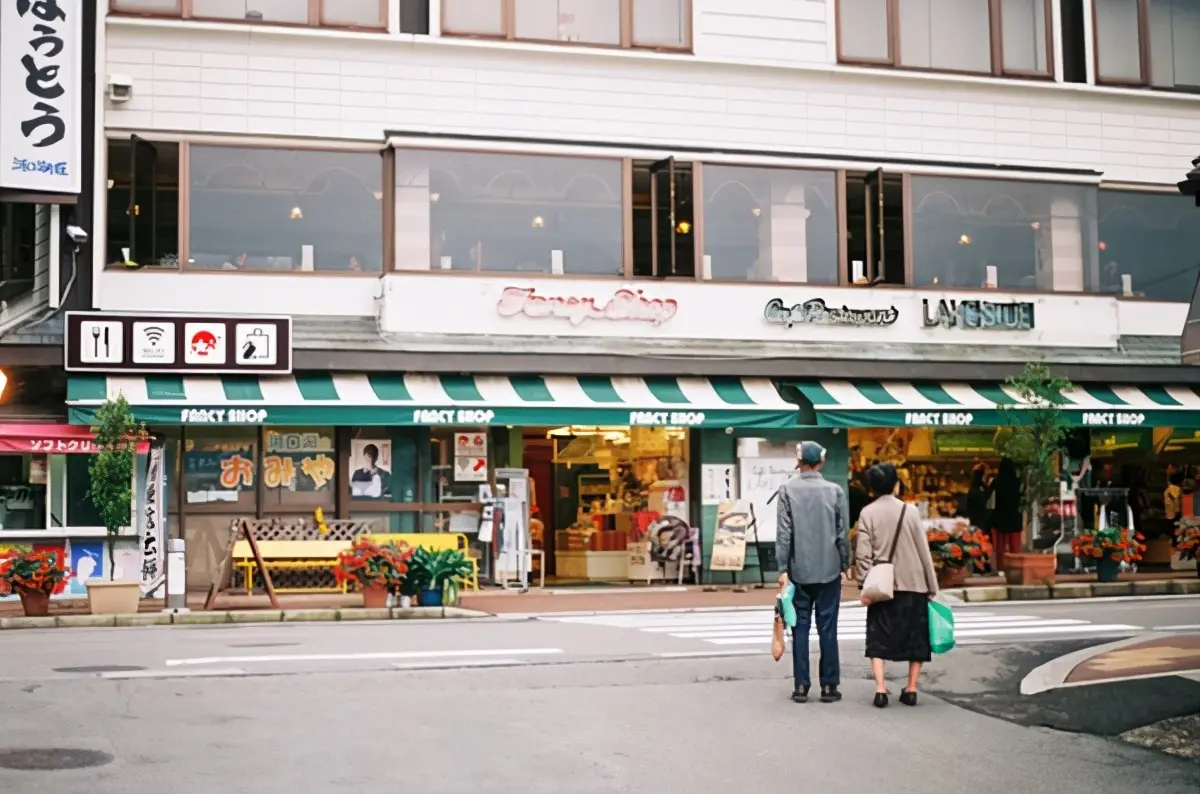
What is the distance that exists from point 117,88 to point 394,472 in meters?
7.25

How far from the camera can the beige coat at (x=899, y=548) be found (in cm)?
1112

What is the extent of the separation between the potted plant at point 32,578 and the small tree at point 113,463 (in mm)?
1144

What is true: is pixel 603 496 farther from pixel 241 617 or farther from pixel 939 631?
pixel 939 631

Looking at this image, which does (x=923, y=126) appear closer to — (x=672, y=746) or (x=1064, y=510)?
(x=1064, y=510)

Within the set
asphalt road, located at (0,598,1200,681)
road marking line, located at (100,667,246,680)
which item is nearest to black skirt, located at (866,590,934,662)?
asphalt road, located at (0,598,1200,681)

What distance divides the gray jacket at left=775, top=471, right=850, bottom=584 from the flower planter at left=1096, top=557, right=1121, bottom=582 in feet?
44.8

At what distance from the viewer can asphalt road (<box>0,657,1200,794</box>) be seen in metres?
8.45

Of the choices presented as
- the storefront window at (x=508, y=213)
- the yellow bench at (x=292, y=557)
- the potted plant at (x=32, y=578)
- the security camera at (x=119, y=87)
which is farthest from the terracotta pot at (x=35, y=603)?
the security camera at (x=119, y=87)

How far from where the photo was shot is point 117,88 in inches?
924

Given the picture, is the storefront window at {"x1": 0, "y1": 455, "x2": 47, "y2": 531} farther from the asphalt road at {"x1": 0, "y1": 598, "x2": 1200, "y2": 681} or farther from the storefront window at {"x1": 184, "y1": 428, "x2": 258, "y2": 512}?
the asphalt road at {"x1": 0, "y1": 598, "x2": 1200, "y2": 681}

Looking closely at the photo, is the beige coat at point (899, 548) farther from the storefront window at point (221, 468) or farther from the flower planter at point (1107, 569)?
the storefront window at point (221, 468)

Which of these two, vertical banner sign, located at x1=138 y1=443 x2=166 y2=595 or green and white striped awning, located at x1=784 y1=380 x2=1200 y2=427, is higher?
green and white striped awning, located at x1=784 y1=380 x2=1200 y2=427

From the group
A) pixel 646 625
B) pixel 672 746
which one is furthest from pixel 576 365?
pixel 672 746

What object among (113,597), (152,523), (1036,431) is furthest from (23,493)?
(1036,431)
